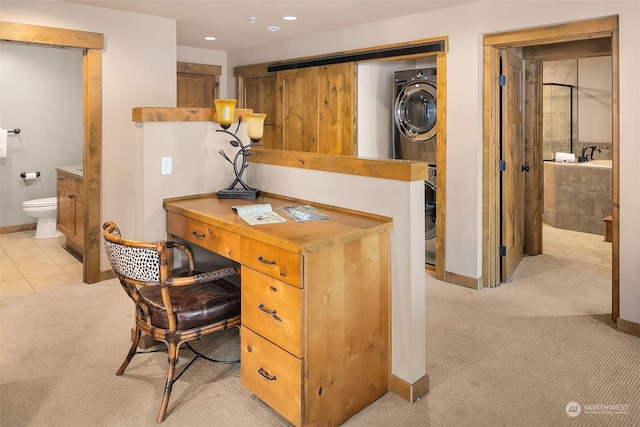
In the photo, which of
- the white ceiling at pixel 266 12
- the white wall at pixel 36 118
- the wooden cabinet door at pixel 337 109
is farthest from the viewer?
the white wall at pixel 36 118

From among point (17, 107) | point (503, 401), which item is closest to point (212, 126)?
point (503, 401)

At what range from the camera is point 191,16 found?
4273 millimetres

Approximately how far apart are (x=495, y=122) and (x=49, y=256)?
Result: 454 cm

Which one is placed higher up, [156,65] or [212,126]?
[156,65]

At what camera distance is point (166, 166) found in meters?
2.81

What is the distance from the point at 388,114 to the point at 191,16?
213 centimetres

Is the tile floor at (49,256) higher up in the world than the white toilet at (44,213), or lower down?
lower down

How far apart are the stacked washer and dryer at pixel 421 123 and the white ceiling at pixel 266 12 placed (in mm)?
605

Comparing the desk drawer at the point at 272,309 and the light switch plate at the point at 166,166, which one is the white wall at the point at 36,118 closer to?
the light switch plate at the point at 166,166

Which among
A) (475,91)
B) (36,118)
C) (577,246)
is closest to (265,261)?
(475,91)

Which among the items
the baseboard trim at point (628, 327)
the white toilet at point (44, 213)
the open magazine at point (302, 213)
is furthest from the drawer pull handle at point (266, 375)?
the white toilet at point (44, 213)

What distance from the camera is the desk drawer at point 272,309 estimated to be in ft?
6.33

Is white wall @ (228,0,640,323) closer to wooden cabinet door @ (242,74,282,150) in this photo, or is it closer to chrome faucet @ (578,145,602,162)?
wooden cabinet door @ (242,74,282,150)

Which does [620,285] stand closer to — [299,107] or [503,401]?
[503,401]
